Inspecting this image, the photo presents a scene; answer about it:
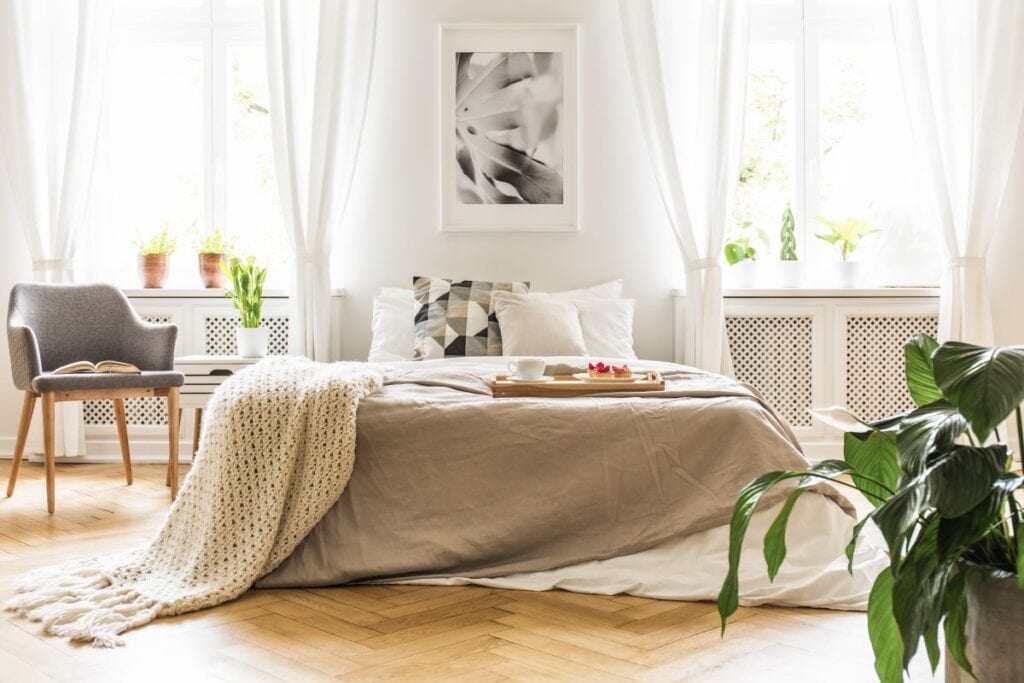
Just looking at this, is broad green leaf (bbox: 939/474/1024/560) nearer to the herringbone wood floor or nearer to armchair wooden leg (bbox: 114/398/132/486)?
the herringbone wood floor

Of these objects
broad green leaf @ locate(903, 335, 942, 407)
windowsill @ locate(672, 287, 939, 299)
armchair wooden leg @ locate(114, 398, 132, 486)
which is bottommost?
armchair wooden leg @ locate(114, 398, 132, 486)

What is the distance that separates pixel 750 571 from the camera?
2668 millimetres

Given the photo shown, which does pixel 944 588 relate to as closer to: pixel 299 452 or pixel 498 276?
pixel 299 452

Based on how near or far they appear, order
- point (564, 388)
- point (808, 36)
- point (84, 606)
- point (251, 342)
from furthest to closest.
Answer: point (808, 36) < point (251, 342) < point (564, 388) < point (84, 606)

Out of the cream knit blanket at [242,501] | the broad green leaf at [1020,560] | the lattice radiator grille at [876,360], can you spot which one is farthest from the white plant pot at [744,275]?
the broad green leaf at [1020,560]

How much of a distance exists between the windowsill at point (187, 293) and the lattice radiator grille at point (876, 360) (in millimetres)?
2466

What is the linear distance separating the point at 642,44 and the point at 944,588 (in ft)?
12.5

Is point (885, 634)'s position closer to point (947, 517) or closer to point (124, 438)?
point (947, 517)

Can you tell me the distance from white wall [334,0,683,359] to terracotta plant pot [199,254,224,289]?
0.81 m

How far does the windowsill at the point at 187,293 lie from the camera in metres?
4.92

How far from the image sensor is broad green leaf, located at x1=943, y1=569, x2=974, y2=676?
1.45 m

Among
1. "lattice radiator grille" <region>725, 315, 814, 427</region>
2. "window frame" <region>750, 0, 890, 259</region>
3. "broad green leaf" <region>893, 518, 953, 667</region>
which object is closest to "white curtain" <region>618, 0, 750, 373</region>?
"lattice radiator grille" <region>725, 315, 814, 427</region>

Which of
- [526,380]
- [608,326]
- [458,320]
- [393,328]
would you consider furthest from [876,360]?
[526,380]

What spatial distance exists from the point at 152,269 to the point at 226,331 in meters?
0.47
